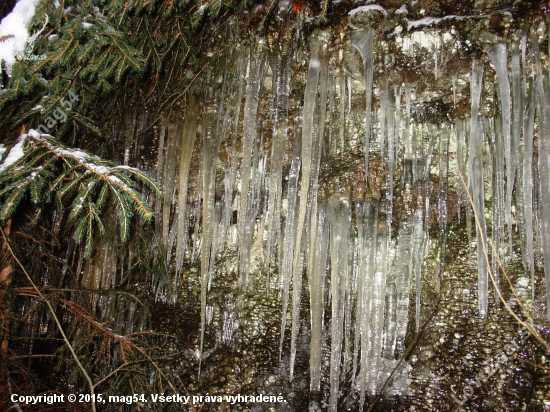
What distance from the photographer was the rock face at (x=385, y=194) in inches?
109

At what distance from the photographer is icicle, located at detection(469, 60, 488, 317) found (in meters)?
2.74

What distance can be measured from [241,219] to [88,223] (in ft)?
4.04

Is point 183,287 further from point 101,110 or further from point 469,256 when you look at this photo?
point 469,256

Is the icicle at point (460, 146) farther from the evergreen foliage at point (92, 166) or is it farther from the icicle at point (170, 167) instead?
the icicle at point (170, 167)

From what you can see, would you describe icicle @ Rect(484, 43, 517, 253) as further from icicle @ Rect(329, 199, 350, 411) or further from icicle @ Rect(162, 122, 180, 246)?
icicle @ Rect(162, 122, 180, 246)

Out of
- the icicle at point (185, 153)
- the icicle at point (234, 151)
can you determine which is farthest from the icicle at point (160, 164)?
the icicle at point (234, 151)

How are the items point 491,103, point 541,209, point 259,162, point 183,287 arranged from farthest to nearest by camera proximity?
point 183,287 < point 259,162 < point 491,103 < point 541,209

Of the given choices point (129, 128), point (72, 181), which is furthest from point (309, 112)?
point (129, 128)

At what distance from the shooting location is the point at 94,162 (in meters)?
2.30

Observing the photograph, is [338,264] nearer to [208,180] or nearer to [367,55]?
[208,180]

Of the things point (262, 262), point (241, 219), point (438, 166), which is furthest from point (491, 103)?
point (262, 262)

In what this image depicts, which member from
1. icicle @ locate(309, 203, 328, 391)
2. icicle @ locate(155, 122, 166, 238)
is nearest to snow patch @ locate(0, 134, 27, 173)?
icicle @ locate(155, 122, 166, 238)

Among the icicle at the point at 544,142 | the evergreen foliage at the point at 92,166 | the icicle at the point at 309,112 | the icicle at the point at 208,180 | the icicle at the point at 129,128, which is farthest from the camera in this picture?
the icicle at the point at 129,128

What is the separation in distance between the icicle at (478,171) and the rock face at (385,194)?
0.6 inches
